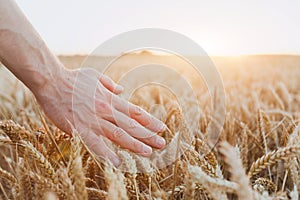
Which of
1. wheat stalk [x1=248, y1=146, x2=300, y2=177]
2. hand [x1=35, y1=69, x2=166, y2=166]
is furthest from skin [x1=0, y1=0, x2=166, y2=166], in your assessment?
wheat stalk [x1=248, y1=146, x2=300, y2=177]

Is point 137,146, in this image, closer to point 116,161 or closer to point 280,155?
point 116,161

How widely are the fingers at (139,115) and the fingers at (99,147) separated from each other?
156 mm

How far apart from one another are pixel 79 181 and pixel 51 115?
57 centimetres

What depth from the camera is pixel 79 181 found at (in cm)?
76

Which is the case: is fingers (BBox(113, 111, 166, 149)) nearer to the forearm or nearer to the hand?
the hand

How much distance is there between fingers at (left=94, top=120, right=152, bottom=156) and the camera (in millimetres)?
1292

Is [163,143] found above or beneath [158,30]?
beneath

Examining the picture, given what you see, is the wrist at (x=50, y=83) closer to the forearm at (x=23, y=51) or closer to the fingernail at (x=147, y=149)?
the forearm at (x=23, y=51)

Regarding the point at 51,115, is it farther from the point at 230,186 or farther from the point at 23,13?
the point at 230,186

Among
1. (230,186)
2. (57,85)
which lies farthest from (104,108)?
(230,186)

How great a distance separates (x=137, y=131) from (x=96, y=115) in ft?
0.42

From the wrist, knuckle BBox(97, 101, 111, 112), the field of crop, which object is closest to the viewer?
the field of crop

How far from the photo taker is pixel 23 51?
1.20 m

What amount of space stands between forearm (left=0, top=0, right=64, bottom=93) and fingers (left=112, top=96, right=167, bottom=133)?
0.21 metres
